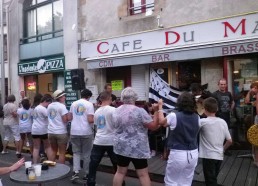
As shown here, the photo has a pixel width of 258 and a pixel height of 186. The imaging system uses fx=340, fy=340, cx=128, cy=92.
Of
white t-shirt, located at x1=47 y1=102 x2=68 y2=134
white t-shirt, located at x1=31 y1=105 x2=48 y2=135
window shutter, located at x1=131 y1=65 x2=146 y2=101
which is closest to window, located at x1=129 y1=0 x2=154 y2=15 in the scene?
window shutter, located at x1=131 y1=65 x2=146 y2=101

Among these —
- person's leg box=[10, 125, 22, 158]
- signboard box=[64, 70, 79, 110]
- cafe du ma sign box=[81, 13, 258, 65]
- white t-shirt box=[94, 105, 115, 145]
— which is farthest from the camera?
signboard box=[64, 70, 79, 110]

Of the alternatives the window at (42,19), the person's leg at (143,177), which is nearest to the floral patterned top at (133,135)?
the person's leg at (143,177)

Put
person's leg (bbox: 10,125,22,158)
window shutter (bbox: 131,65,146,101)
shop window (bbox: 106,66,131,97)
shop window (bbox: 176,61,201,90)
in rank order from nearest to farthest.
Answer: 1. person's leg (bbox: 10,125,22,158)
2. shop window (bbox: 176,61,201,90)
3. window shutter (bbox: 131,65,146,101)
4. shop window (bbox: 106,66,131,97)

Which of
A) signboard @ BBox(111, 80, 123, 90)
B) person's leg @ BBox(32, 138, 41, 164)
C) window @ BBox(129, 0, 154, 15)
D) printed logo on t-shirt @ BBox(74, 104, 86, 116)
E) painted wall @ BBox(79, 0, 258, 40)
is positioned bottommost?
person's leg @ BBox(32, 138, 41, 164)

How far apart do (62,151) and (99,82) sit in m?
5.20

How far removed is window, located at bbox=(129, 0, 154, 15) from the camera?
35.4 ft

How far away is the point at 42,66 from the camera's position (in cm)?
1424

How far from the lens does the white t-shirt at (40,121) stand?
777 centimetres

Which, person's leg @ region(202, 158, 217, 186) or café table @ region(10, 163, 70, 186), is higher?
café table @ region(10, 163, 70, 186)

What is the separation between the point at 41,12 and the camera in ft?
50.1

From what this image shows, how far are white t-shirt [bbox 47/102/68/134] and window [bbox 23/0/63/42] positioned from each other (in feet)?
24.9

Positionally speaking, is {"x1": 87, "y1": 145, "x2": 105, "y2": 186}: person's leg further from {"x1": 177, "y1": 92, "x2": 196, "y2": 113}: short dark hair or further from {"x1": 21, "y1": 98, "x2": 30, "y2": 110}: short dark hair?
{"x1": 21, "y1": 98, "x2": 30, "y2": 110}: short dark hair

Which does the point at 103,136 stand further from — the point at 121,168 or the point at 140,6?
the point at 140,6

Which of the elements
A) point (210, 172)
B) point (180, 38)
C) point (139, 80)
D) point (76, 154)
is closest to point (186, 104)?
point (210, 172)
